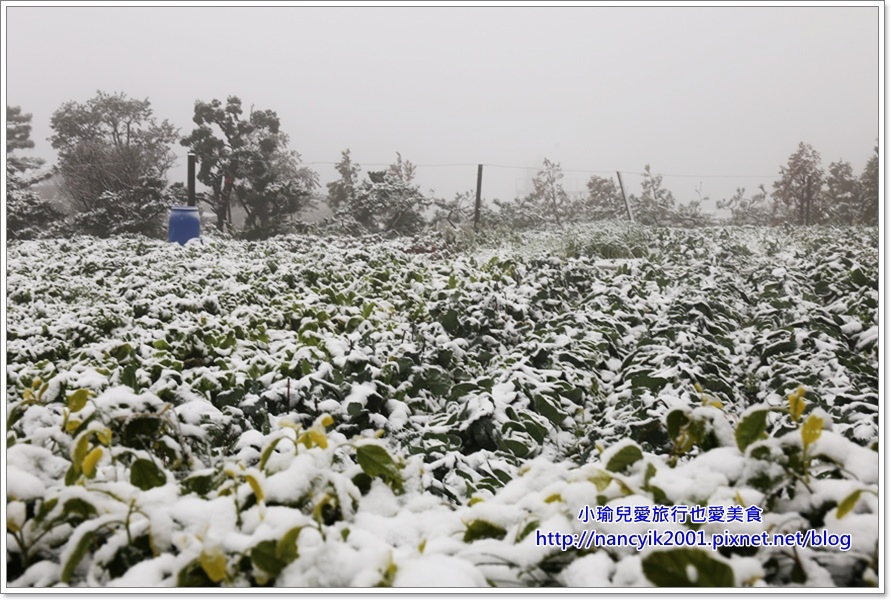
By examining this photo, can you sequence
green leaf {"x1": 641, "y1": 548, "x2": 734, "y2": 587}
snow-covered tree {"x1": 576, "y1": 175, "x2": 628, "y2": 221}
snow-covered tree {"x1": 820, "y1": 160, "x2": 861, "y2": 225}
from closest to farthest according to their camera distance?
green leaf {"x1": 641, "y1": 548, "x2": 734, "y2": 587}
snow-covered tree {"x1": 820, "y1": 160, "x2": 861, "y2": 225}
snow-covered tree {"x1": 576, "y1": 175, "x2": 628, "y2": 221}

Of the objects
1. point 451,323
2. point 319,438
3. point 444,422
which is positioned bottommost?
point 444,422

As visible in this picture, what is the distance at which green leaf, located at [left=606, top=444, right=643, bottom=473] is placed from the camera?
38.5 inches

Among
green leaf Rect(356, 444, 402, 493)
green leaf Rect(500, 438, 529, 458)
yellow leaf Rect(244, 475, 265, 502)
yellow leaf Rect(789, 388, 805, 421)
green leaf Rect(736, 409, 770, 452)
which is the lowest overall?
green leaf Rect(500, 438, 529, 458)

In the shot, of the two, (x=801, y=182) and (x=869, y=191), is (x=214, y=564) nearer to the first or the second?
(x=869, y=191)

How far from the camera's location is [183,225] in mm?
8031

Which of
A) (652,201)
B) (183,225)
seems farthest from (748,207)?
(183,225)

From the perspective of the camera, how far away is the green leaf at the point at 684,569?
69 centimetres

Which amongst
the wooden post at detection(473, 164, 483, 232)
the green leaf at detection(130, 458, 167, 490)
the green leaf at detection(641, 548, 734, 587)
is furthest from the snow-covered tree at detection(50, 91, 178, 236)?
the green leaf at detection(641, 548, 734, 587)

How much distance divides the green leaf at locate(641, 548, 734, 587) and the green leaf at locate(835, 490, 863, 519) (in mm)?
189

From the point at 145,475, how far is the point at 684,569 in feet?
2.68

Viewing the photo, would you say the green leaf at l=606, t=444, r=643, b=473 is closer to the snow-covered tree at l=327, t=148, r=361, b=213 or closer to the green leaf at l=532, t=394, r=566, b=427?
the green leaf at l=532, t=394, r=566, b=427

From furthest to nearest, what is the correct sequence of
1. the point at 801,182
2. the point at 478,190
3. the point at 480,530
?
1. the point at 801,182
2. the point at 478,190
3. the point at 480,530

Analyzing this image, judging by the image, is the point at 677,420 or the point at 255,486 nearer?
the point at 255,486

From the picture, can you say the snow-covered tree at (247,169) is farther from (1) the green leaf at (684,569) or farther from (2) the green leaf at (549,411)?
(1) the green leaf at (684,569)
